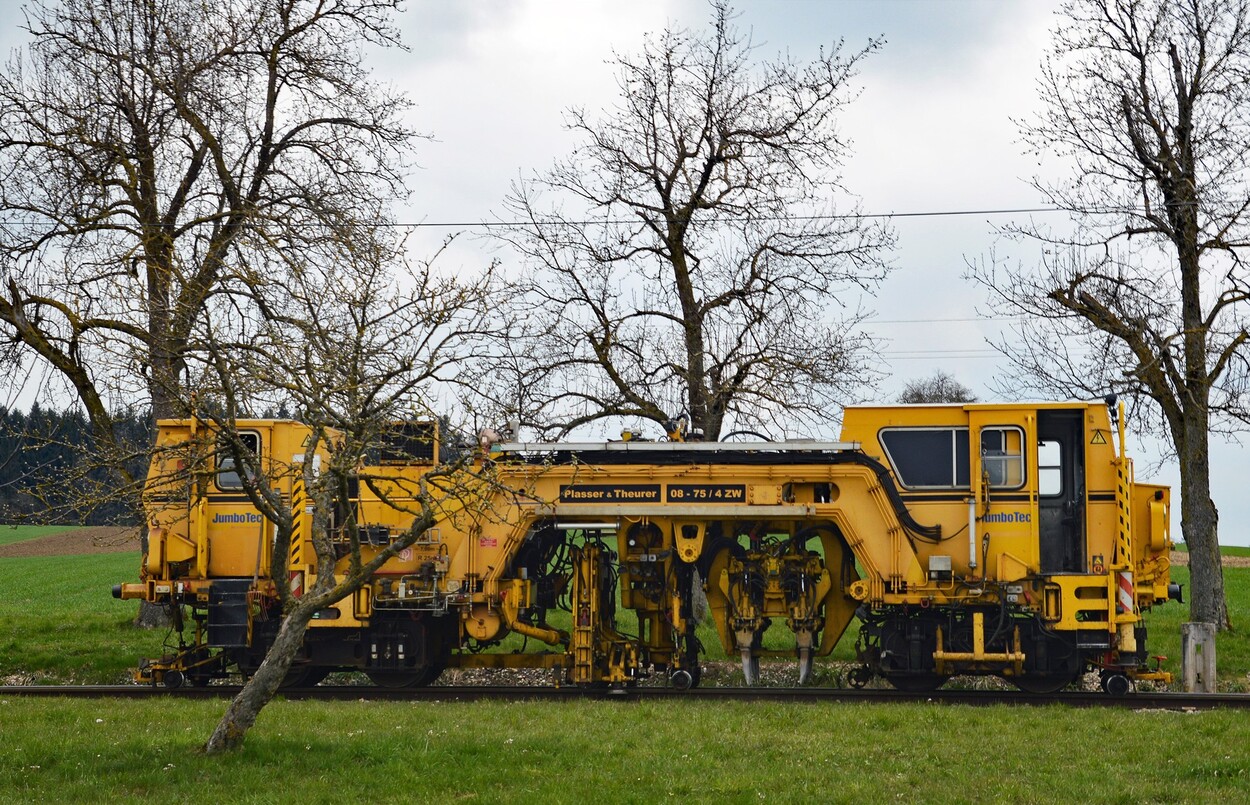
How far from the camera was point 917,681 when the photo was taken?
1556 centimetres

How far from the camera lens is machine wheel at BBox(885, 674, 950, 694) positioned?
1542 cm

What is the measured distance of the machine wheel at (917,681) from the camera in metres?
15.4

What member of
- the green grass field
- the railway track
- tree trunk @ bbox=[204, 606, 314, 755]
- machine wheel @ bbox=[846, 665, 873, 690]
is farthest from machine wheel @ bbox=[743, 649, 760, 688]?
tree trunk @ bbox=[204, 606, 314, 755]

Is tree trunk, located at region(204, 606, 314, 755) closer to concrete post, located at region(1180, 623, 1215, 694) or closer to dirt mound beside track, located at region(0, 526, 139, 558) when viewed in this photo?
concrete post, located at region(1180, 623, 1215, 694)

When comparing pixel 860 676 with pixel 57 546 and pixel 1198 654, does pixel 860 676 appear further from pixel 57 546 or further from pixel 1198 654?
pixel 57 546

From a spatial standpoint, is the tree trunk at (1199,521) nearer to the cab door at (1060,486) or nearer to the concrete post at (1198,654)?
the concrete post at (1198,654)

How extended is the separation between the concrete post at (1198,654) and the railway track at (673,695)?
99cm

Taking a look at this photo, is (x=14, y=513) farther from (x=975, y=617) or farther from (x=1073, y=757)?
(x=975, y=617)

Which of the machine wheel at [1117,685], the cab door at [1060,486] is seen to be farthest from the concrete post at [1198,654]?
the cab door at [1060,486]

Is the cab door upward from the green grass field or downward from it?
upward

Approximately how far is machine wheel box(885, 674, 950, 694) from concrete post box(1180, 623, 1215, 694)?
3153 millimetres

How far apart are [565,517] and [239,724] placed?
544 cm

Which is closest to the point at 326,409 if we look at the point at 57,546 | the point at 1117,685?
the point at 1117,685

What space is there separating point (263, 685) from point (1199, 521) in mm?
15041
